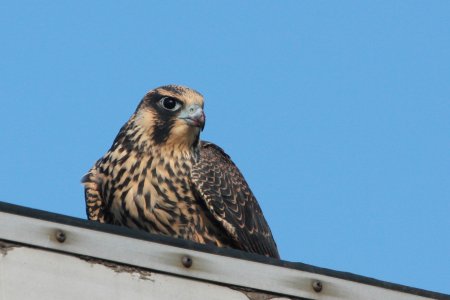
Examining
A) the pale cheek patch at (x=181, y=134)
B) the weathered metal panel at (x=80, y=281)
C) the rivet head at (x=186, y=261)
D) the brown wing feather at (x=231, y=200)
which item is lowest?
the weathered metal panel at (x=80, y=281)

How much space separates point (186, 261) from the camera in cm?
463

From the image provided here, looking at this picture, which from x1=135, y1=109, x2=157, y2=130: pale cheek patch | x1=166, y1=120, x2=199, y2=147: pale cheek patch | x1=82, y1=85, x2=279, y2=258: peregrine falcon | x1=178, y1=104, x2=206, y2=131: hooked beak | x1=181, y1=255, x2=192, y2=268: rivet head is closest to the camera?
x1=181, y1=255, x2=192, y2=268: rivet head

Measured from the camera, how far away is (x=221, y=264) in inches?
185

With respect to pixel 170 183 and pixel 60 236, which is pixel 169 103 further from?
pixel 60 236

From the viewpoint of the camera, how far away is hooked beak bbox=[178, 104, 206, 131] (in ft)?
24.9

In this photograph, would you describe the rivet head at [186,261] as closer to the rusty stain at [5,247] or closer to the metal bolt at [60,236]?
the metal bolt at [60,236]

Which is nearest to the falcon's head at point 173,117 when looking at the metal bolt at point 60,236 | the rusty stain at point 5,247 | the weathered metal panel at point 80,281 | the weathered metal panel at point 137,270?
the weathered metal panel at point 137,270

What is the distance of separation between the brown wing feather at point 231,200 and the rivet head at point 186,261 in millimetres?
2919

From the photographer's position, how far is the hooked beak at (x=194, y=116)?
758cm

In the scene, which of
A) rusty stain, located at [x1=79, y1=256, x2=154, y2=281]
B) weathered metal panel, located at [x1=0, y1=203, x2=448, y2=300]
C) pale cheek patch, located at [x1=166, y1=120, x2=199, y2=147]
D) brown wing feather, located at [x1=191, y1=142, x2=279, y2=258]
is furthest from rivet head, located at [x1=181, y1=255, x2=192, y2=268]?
pale cheek patch, located at [x1=166, y1=120, x2=199, y2=147]

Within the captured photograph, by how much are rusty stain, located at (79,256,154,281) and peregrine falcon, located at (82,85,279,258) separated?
2.83m

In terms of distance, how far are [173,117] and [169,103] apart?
10 cm

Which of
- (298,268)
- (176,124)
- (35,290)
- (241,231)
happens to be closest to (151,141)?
(176,124)

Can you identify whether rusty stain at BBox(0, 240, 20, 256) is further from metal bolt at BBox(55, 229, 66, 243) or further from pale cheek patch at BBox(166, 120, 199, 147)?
pale cheek patch at BBox(166, 120, 199, 147)
